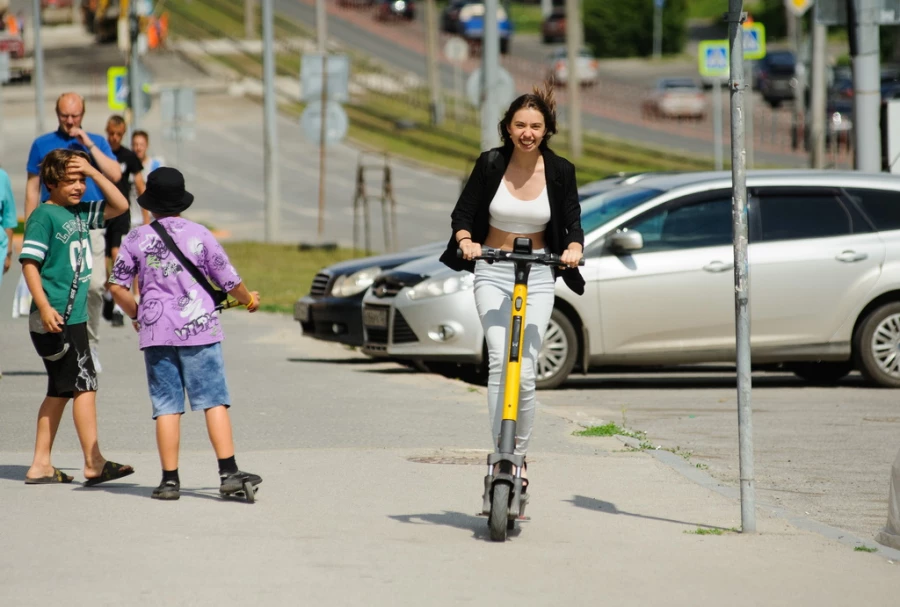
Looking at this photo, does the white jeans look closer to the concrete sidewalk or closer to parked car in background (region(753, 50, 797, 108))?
the concrete sidewalk

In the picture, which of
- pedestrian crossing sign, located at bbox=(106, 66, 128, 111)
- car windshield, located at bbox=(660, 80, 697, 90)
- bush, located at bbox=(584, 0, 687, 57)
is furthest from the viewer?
bush, located at bbox=(584, 0, 687, 57)

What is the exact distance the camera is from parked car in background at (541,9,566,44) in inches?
3250

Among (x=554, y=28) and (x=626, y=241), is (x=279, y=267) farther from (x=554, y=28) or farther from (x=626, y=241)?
(x=554, y=28)

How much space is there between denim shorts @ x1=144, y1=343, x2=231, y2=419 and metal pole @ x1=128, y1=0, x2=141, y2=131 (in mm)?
21299

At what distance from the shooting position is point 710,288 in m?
12.2

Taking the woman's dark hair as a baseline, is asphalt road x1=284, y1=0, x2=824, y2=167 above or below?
above

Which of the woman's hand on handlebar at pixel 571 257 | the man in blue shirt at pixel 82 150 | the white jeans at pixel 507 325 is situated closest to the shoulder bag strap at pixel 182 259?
the white jeans at pixel 507 325

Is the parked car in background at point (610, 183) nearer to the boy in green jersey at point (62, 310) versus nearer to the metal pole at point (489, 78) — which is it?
the boy in green jersey at point (62, 310)

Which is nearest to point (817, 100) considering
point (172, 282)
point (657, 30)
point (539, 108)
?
point (539, 108)

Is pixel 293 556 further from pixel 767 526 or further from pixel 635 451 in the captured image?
pixel 635 451

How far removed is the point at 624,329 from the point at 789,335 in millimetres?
1301

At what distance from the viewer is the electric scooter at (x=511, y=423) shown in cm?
650

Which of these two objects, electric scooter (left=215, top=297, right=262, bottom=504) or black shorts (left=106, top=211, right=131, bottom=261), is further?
black shorts (left=106, top=211, right=131, bottom=261)

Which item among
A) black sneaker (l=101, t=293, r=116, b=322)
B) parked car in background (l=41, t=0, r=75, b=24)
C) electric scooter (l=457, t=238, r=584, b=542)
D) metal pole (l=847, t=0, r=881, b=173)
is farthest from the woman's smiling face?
parked car in background (l=41, t=0, r=75, b=24)
